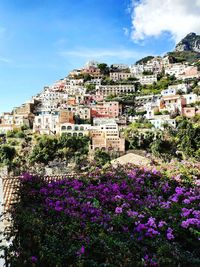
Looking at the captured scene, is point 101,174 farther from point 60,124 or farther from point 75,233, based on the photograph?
point 60,124

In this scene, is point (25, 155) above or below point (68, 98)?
below

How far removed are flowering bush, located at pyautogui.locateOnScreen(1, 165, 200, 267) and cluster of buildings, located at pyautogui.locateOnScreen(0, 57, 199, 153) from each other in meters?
39.9

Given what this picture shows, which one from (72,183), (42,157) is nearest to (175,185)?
(72,183)

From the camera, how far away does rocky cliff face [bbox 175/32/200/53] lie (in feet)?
466

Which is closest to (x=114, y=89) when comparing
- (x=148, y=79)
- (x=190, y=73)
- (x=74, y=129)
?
(x=148, y=79)

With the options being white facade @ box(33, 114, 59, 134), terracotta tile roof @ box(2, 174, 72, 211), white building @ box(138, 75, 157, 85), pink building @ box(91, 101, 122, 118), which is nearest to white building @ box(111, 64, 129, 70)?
white building @ box(138, 75, 157, 85)

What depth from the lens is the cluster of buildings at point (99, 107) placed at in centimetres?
4938

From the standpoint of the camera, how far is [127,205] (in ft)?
14.9

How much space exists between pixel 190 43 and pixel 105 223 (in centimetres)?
15606

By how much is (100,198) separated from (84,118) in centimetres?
5277

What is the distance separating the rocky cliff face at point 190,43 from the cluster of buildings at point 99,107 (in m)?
64.0

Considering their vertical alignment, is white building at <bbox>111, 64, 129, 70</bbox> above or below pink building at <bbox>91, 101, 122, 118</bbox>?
above

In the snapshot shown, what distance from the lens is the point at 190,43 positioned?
480 feet

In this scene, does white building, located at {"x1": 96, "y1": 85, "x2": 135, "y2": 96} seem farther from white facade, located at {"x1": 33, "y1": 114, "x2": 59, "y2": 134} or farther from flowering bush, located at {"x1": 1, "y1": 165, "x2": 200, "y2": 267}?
flowering bush, located at {"x1": 1, "y1": 165, "x2": 200, "y2": 267}
